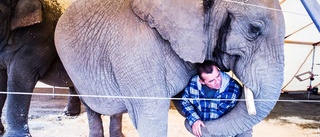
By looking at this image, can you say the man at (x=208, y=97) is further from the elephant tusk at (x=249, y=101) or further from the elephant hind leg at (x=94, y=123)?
the elephant hind leg at (x=94, y=123)

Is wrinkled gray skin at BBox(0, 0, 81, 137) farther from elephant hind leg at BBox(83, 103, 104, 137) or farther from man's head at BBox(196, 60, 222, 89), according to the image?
man's head at BBox(196, 60, 222, 89)

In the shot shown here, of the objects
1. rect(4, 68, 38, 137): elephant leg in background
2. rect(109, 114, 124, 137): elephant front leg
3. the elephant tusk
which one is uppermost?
the elephant tusk

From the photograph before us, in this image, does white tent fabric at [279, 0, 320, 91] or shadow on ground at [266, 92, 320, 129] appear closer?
shadow on ground at [266, 92, 320, 129]

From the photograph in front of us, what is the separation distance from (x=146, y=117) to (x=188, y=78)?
0.61 ft

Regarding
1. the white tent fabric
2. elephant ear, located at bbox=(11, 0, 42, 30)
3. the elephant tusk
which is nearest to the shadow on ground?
the white tent fabric

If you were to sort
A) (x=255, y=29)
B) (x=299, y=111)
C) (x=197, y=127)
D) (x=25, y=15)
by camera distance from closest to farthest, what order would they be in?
(x=255, y=29) < (x=197, y=127) < (x=25, y=15) < (x=299, y=111)

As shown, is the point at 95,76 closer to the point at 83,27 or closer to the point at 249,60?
the point at 83,27

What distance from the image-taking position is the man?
1.13 m

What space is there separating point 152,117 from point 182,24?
11.5 inches

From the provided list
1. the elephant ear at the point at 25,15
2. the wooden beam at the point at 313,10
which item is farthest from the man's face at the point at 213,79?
the elephant ear at the point at 25,15

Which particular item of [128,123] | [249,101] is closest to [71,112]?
[128,123]

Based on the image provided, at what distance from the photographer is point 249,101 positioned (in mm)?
1021

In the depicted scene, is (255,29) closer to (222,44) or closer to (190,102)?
(222,44)

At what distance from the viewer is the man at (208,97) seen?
44.4 inches
